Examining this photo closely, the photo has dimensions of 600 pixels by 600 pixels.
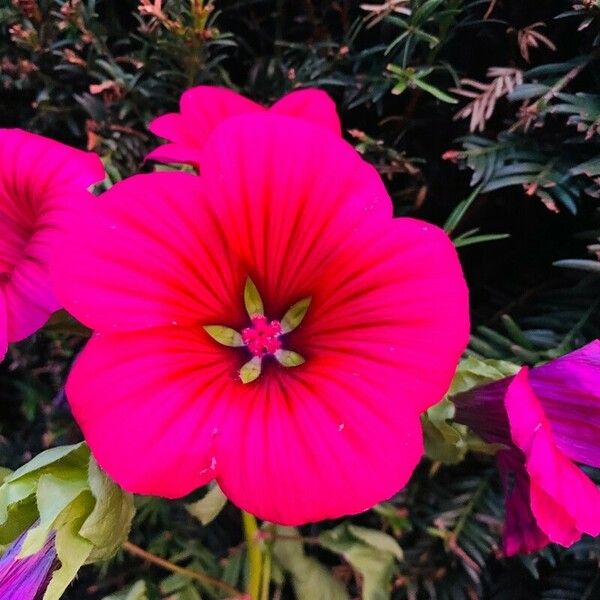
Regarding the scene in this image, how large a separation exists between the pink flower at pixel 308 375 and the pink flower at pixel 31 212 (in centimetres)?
4

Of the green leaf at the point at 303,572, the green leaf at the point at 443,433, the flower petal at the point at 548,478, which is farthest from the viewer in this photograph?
the green leaf at the point at 303,572

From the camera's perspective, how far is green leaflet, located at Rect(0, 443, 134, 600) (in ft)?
1.01

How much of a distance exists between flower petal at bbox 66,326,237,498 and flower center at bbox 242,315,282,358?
4cm

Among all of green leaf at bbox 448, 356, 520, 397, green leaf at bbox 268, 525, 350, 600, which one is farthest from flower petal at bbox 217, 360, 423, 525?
green leaf at bbox 268, 525, 350, 600

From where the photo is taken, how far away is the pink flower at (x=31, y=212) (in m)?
0.31

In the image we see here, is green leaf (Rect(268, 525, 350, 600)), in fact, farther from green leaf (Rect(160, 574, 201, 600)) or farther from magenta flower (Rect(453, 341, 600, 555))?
magenta flower (Rect(453, 341, 600, 555))

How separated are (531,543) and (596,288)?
0.16 metres

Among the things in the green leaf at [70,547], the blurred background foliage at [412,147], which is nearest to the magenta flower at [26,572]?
the green leaf at [70,547]

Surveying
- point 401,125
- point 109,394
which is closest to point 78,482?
point 109,394

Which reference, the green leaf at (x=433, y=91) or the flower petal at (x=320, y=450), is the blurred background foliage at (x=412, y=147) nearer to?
the green leaf at (x=433, y=91)

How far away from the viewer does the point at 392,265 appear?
0.93 feet

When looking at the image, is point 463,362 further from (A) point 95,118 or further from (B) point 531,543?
(A) point 95,118

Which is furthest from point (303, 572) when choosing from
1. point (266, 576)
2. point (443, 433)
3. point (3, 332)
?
point (3, 332)

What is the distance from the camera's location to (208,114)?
1.21 feet
